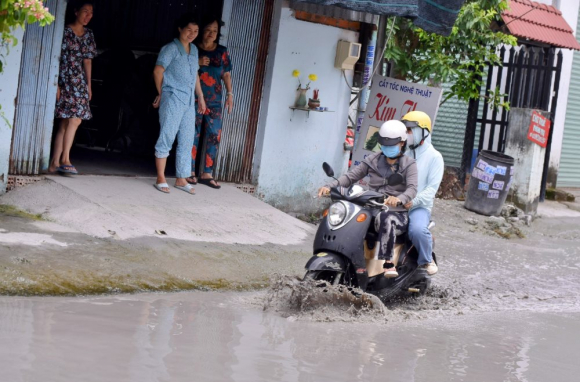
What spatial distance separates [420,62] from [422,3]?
333 centimetres

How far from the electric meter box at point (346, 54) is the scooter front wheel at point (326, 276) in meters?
4.85

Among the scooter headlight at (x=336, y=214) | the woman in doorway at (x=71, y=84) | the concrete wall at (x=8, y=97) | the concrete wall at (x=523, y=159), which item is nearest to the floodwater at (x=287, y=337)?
the scooter headlight at (x=336, y=214)

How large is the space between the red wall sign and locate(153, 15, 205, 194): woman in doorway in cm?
644

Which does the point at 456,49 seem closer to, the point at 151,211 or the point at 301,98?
the point at 301,98

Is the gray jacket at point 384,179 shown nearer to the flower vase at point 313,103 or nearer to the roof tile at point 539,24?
the flower vase at point 313,103

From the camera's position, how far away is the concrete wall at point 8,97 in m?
8.09

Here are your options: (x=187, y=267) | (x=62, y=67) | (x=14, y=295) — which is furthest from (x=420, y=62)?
(x=14, y=295)

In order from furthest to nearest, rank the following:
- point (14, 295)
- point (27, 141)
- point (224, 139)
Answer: point (224, 139)
point (27, 141)
point (14, 295)

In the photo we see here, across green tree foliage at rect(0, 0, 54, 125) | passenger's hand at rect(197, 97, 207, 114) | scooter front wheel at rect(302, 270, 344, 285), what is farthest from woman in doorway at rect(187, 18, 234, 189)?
scooter front wheel at rect(302, 270, 344, 285)

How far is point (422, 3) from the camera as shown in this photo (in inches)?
381

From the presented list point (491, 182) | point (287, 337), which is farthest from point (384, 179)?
point (491, 182)

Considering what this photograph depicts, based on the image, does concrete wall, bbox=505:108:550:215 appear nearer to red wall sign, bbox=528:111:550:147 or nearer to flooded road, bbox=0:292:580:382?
red wall sign, bbox=528:111:550:147

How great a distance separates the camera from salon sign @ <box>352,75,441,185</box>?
1028cm

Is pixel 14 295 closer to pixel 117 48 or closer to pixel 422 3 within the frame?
pixel 422 3
